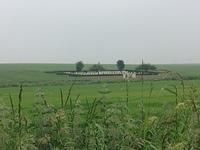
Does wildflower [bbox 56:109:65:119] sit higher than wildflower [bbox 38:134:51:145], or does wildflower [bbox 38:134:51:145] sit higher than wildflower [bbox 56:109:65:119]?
wildflower [bbox 56:109:65:119]

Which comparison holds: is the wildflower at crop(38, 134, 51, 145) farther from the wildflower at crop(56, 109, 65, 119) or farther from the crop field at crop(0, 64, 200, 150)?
the wildflower at crop(56, 109, 65, 119)

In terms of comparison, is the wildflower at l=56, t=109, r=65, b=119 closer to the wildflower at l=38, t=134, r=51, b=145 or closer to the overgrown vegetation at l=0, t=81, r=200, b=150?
the overgrown vegetation at l=0, t=81, r=200, b=150

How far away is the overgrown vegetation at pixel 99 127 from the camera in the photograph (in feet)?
13.1

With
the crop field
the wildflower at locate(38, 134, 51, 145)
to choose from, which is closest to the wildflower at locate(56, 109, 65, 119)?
the crop field

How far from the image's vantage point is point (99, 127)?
4.28 metres

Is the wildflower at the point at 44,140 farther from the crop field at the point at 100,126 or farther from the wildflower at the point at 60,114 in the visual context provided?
the wildflower at the point at 60,114

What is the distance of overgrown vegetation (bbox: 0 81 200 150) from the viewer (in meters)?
3.99

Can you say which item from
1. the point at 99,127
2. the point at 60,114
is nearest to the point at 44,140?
the point at 60,114

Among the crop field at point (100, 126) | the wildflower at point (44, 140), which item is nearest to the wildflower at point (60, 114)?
the crop field at point (100, 126)

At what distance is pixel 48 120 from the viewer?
429 centimetres

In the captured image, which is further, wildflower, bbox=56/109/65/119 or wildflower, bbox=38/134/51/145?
wildflower, bbox=56/109/65/119

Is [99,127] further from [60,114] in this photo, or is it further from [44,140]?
[44,140]

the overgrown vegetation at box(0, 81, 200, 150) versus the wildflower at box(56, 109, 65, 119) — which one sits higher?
the wildflower at box(56, 109, 65, 119)

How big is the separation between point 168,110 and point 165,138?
0.41 meters
